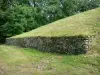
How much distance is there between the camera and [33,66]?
13.4 m

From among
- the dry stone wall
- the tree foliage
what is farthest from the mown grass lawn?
the tree foliage

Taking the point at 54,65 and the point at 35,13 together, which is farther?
the point at 35,13

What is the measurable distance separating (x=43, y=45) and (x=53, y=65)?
5841mm

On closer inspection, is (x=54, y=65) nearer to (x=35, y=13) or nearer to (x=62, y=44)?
(x=62, y=44)

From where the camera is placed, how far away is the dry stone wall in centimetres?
1459

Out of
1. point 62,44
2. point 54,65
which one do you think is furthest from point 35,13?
point 54,65

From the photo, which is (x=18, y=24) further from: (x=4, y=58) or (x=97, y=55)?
(x=97, y=55)

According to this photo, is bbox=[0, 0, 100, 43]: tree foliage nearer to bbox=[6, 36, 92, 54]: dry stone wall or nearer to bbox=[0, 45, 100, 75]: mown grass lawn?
bbox=[6, 36, 92, 54]: dry stone wall

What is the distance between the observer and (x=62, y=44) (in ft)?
54.0

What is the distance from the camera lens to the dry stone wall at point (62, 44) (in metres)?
14.6

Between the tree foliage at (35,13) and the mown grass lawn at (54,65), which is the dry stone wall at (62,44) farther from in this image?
the tree foliage at (35,13)

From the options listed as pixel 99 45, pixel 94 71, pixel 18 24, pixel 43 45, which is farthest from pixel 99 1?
pixel 94 71

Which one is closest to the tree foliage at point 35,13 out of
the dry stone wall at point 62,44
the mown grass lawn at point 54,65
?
the dry stone wall at point 62,44

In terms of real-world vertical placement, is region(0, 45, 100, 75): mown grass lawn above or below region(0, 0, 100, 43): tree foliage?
below
